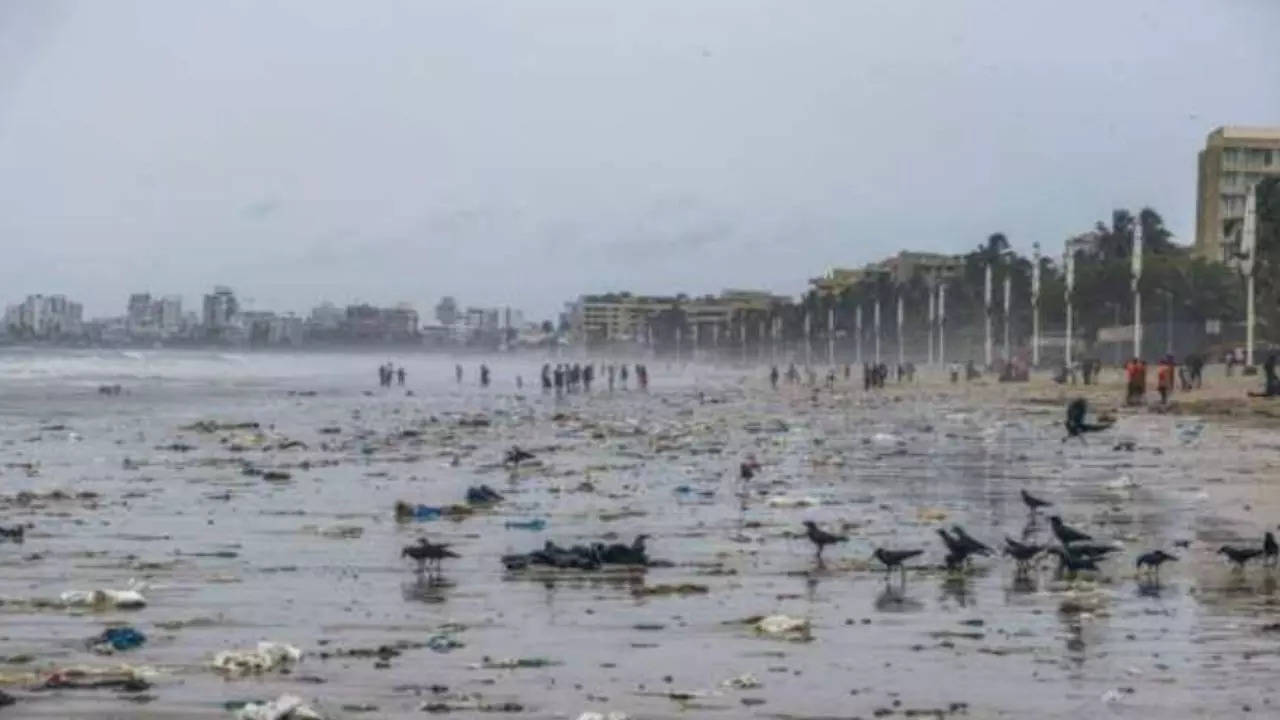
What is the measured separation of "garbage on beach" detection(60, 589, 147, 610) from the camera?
16359mm

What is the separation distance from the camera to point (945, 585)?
58.6ft

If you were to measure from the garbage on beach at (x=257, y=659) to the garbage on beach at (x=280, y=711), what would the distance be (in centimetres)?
Result: 154

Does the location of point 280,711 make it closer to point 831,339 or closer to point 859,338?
Result: point 859,338

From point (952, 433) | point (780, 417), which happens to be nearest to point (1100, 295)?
point (780, 417)

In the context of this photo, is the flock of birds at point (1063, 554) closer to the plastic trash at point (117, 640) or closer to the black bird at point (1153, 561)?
the black bird at point (1153, 561)

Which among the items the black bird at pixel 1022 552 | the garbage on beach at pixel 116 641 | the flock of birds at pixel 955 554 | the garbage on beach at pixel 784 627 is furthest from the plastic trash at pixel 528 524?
the garbage on beach at pixel 116 641

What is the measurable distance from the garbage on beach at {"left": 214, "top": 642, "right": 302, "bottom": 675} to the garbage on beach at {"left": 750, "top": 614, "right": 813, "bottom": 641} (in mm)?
3577

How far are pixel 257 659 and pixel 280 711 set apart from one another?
197 centimetres

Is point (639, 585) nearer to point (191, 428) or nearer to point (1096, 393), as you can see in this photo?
point (191, 428)

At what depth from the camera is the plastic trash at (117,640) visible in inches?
552

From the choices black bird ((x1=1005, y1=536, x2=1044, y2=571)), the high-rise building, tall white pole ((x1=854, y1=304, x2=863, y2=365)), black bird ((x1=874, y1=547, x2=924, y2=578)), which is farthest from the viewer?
tall white pole ((x1=854, y1=304, x2=863, y2=365))

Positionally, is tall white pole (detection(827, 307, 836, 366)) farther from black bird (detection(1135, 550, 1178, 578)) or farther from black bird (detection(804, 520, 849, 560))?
black bird (detection(1135, 550, 1178, 578))

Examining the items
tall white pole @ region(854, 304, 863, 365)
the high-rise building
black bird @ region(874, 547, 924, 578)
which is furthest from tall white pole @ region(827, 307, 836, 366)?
black bird @ region(874, 547, 924, 578)

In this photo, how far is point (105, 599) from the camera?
1650 centimetres
